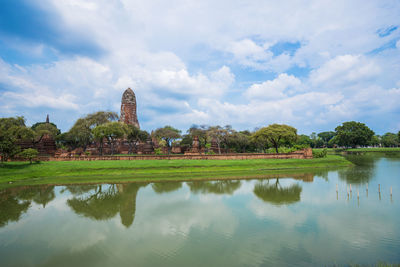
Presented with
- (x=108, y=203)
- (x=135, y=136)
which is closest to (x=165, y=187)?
(x=108, y=203)

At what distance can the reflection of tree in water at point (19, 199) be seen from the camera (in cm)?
→ 1334

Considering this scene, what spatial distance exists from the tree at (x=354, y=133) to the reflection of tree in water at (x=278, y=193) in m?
83.9

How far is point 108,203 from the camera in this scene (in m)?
15.9

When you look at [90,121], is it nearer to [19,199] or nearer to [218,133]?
[218,133]

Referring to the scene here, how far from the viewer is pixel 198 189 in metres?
20.5

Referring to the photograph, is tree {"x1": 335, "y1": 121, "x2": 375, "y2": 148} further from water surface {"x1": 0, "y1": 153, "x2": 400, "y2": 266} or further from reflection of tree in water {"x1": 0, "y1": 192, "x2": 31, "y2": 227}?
reflection of tree in water {"x1": 0, "y1": 192, "x2": 31, "y2": 227}

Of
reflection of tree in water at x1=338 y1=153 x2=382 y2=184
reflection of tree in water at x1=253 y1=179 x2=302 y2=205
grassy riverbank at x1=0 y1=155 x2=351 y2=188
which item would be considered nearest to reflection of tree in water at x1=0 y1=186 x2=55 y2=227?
grassy riverbank at x1=0 y1=155 x2=351 y2=188

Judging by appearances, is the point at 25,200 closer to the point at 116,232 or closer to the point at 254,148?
the point at 116,232

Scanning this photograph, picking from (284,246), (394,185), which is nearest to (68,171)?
(284,246)

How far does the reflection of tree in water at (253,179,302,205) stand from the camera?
16125mm

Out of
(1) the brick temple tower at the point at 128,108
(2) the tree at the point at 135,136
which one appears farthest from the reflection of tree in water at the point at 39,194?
Answer: (1) the brick temple tower at the point at 128,108

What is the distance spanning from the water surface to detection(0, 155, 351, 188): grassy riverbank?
310 inches

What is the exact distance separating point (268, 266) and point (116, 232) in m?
6.90

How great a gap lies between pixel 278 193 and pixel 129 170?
19.3 metres
